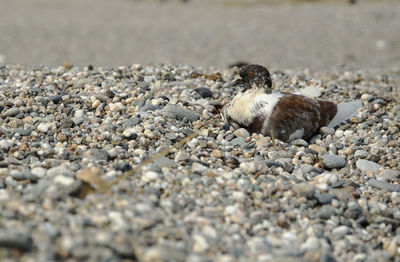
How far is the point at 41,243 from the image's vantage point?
2.54m

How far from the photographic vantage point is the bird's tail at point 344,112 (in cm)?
507

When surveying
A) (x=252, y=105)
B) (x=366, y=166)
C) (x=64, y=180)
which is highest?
(x=252, y=105)

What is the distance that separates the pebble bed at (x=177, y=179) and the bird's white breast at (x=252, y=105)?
16 cm

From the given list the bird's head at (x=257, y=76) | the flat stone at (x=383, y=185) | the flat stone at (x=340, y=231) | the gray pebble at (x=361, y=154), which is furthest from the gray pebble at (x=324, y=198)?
the bird's head at (x=257, y=76)

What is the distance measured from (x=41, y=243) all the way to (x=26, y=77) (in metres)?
3.87

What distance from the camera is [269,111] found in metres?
4.53

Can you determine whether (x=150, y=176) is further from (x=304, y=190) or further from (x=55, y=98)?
(x=55, y=98)

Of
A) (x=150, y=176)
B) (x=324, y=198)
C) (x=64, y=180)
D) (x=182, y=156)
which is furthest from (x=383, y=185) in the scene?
(x=64, y=180)

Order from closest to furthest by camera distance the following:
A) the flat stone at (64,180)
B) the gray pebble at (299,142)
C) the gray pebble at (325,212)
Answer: the flat stone at (64,180)
the gray pebble at (325,212)
the gray pebble at (299,142)

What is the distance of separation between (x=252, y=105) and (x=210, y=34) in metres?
12.5

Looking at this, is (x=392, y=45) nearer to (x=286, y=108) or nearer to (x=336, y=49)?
(x=336, y=49)

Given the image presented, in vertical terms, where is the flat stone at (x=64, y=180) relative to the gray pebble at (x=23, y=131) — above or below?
below

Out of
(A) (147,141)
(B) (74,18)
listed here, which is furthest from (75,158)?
(B) (74,18)

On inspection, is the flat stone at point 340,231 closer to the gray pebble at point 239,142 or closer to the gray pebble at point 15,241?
the gray pebble at point 239,142
